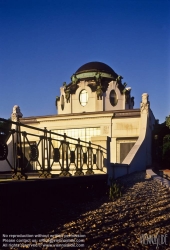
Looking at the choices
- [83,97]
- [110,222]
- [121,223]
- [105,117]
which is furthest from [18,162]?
[83,97]

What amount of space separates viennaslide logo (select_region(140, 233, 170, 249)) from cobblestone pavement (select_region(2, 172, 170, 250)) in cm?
6

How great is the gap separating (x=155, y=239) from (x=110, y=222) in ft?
4.09

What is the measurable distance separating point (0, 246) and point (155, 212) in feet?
10.2

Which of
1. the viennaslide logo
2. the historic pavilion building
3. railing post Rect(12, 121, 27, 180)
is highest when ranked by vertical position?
the historic pavilion building

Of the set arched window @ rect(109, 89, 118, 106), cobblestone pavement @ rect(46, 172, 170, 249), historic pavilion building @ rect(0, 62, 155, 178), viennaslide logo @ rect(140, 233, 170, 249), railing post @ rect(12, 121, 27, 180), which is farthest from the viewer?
arched window @ rect(109, 89, 118, 106)

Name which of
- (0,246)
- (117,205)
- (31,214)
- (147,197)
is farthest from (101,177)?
(0,246)

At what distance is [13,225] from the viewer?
4711 millimetres

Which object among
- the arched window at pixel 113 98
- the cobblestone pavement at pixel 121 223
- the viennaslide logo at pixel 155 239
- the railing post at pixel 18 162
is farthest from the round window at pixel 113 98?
the viennaslide logo at pixel 155 239

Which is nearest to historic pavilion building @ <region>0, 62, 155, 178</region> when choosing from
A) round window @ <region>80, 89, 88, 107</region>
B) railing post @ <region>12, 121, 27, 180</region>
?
round window @ <region>80, 89, 88, 107</region>

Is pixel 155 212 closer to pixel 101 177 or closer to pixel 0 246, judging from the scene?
pixel 0 246

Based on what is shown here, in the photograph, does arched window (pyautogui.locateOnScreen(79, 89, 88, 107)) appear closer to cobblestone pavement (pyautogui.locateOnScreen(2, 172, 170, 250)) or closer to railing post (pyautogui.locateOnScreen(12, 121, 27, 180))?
cobblestone pavement (pyautogui.locateOnScreen(2, 172, 170, 250))

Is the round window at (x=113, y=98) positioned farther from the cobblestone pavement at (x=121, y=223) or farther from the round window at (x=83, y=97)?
the cobblestone pavement at (x=121, y=223)

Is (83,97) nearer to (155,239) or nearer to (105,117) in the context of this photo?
(105,117)

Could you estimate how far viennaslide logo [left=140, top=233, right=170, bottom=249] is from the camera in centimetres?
363
